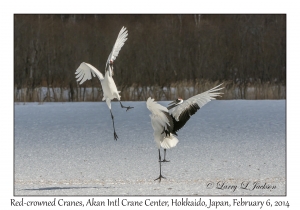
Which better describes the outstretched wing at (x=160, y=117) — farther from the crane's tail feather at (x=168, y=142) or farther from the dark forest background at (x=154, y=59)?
the dark forest background at (x=154, y=59)

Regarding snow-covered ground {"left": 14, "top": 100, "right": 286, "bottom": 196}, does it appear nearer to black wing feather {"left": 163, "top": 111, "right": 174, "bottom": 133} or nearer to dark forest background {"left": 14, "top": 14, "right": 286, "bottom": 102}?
black wing feather {"left": 163, "top": 111, "right": 174, "bottom": 133}

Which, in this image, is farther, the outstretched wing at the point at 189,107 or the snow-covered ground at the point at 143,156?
the snow-covered ground at the point at 143,156

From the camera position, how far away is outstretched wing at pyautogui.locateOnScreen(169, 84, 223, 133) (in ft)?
17.7

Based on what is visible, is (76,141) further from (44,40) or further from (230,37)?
(230,37)

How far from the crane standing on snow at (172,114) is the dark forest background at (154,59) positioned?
5.55 metres

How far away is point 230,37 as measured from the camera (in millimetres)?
13820

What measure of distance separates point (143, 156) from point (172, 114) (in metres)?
1.55

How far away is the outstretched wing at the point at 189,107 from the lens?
5.38 metres

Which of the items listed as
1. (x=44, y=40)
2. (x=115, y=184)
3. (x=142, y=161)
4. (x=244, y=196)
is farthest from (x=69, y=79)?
(x=244, y=196)

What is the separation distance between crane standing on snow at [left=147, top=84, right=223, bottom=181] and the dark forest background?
5551 mm

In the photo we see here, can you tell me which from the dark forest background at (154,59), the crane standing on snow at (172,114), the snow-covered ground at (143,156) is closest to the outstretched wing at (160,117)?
the crane standing on snow at (172,114)

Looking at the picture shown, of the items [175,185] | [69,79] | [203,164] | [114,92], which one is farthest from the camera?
[69,79]

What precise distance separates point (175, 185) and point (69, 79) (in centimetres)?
694

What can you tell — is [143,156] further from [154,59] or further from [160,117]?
[154,59]
